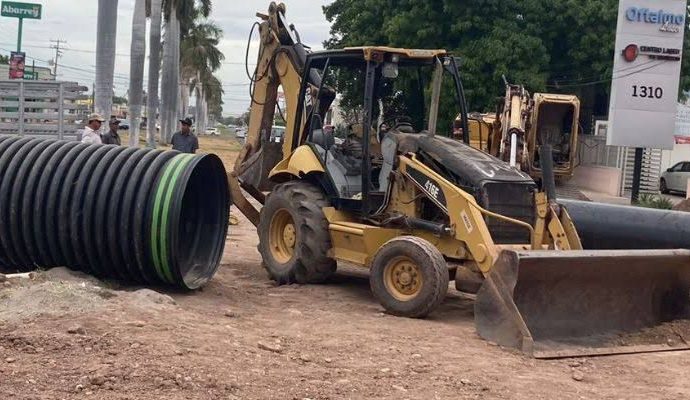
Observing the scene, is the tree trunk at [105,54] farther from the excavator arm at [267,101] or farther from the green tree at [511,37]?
the excavator arm at [267,101]

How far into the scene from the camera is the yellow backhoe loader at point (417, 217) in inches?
319

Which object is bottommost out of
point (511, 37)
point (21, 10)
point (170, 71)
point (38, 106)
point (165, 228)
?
point (165, 228)

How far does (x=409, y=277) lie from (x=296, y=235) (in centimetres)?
190

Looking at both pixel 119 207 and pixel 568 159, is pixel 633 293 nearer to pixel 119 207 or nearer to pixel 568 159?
pixel 119 207

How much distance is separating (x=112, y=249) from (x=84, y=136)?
4990 millimetres

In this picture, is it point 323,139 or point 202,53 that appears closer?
point 323,139

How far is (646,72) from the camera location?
30.1 meters

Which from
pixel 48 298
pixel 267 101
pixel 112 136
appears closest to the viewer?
pixel 48 298

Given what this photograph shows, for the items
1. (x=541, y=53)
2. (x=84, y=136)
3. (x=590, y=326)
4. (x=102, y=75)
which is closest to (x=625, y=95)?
(x=541, y=53)

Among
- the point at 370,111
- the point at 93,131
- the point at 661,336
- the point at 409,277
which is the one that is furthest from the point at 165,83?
the point at 661,336

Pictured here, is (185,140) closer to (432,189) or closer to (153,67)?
(432,189)

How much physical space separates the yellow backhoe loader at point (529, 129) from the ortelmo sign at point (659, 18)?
5.79 meters

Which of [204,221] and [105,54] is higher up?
[105,54]

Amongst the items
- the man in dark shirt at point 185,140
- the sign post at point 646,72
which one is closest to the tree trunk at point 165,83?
the sign post at point 646,72
